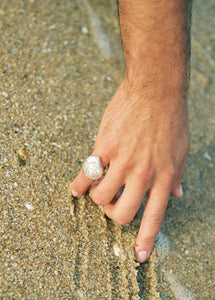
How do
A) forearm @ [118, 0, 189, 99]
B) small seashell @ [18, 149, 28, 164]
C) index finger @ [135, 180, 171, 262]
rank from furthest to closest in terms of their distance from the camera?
small seashell @ [18, 149, 28, 164]
index finger @ [135, 180, 171, 262]
forearm @ [118, 0, 189, 99]

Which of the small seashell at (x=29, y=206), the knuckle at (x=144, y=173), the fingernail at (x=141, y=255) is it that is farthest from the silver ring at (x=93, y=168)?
the fingernail at (x=141, y=255)

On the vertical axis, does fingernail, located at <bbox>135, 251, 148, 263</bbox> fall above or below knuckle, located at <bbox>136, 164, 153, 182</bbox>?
below

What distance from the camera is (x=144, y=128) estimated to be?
1548 mm

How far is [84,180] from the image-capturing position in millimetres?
1581

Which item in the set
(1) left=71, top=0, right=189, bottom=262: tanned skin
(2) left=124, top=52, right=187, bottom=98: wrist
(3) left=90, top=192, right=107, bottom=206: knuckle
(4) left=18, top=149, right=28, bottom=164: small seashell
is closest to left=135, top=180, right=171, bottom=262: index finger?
(1) left=71, top=0, right=189, bottom=262: tanned skin

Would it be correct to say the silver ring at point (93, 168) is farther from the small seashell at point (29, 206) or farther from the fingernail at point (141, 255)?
the fingernail at point (141, 255)

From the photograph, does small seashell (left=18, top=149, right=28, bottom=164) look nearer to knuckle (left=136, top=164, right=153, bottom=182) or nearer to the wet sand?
the wet sand

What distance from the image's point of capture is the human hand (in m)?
1.53

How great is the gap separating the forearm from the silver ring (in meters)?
0.39

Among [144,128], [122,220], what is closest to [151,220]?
[122,220]

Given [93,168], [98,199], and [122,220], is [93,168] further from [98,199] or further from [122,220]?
[122,220]

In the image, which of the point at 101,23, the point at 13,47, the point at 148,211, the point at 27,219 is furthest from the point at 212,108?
the point at 27,219

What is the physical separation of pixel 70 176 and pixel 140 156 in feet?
1.36

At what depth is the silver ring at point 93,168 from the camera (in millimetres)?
1531
